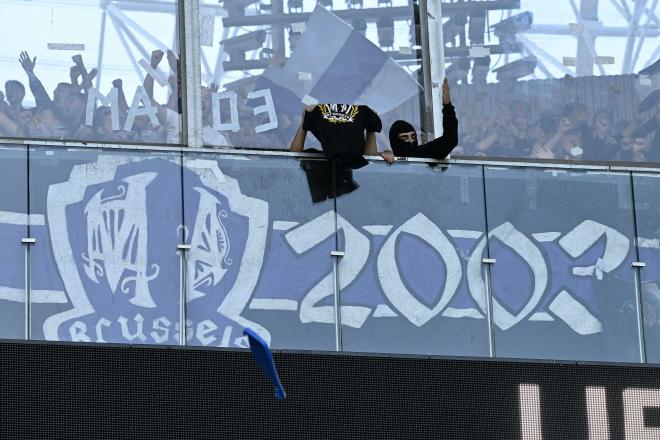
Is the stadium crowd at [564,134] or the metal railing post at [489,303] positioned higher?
the stadium crowd at [564,134]

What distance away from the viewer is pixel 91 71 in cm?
1330

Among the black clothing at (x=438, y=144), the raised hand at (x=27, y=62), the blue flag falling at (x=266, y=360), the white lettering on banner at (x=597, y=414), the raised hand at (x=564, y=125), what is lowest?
the white lettering on banner at (x=597, y=414)

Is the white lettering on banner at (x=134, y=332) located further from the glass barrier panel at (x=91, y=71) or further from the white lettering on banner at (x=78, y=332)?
the glass barrier panel at (x=91, y=71)

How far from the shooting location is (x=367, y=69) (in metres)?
13.9

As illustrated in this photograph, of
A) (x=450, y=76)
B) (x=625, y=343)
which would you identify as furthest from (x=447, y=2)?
(x=625, y=343)

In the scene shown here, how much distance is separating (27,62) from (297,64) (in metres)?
1.86

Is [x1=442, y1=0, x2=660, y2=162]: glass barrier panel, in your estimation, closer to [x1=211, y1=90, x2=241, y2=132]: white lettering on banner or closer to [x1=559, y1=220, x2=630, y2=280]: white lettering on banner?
[x1=559, y1=220, x2=630, y2=280]: white lettering on banner

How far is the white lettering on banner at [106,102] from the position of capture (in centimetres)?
1314

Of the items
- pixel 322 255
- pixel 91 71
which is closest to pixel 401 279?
pixel 322 255

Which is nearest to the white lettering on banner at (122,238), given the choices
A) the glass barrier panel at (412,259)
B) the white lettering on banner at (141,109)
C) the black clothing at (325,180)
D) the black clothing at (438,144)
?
the white lettering on banner at (141,109)

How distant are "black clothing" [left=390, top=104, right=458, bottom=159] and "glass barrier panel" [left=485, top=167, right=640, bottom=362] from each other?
348 mm

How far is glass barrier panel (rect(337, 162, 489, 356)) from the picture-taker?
12680 millimetres

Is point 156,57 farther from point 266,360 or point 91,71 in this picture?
point 266,360

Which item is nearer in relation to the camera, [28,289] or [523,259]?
[28,289]
